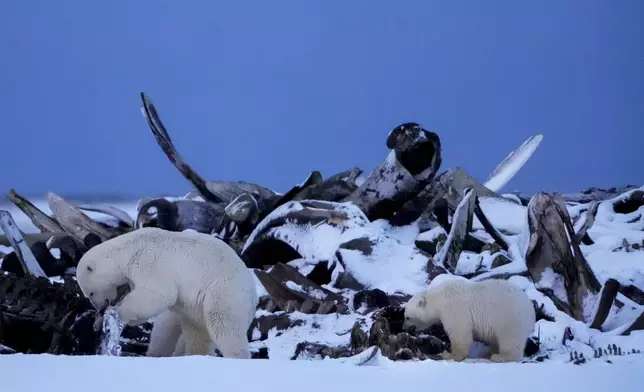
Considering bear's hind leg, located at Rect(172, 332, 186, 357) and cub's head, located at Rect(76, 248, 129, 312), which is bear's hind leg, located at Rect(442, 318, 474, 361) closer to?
bear's hind leg, located at Rect(172, 332, 186, 357)

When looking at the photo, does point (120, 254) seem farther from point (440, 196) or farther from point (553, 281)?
point (440, 196)

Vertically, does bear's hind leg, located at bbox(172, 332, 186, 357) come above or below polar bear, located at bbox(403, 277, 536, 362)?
below

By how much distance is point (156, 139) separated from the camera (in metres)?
4.37

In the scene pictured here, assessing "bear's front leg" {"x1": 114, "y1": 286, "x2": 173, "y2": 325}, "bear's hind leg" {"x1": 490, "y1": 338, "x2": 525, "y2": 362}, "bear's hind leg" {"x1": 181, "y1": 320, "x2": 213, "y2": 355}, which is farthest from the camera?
"bear's hind leg" {"x1": 490, "y1": 338, "x2": 525, "y2": 362}

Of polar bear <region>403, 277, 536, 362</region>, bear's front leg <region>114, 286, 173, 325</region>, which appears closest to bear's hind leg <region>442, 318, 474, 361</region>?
→ polar bear <region>403, 277, 536, 362</region>

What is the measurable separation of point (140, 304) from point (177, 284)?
11cm

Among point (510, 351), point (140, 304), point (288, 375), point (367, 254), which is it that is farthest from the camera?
point (367, 254)

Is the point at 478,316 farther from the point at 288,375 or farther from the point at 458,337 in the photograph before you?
the point at 288,375

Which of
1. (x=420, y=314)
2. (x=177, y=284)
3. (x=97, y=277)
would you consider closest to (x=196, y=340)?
(x=177, y=284)

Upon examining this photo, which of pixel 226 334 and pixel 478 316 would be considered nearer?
pixel 226 334

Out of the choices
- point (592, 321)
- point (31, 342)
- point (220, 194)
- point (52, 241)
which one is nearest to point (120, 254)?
point (31, 342)

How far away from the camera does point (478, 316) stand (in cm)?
234

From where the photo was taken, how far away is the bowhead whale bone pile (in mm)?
2307

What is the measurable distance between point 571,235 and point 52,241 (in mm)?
2290
